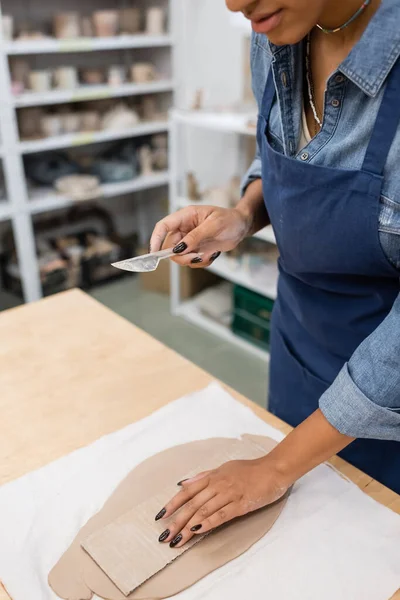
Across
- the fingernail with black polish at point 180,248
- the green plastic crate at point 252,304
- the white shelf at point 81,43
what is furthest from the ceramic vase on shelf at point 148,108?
the fingernail with black polish at point 180,248

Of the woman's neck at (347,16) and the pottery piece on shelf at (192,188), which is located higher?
the woman's neck at (347,16)

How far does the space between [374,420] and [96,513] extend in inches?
16.4

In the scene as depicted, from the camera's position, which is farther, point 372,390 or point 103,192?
point 103,192

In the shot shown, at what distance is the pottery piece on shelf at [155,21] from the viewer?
2652 millimetres

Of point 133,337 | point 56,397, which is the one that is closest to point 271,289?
point 133,337

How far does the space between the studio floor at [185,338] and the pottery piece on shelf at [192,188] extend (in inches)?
24.4

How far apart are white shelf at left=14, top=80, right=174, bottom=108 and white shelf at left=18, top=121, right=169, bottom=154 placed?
16 centimetres

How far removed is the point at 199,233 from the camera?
2.92 feet

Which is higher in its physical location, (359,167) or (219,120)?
(359,167)

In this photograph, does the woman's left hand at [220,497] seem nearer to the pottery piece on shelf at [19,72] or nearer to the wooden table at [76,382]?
the wooden table at [76,382]

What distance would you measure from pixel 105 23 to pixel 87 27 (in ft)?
0.31

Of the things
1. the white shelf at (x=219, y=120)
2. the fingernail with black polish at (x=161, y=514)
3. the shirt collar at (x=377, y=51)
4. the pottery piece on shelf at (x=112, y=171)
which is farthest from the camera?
the pottery piece on shelf at (x=112, y=171)

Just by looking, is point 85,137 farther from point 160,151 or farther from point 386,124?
point 386,124

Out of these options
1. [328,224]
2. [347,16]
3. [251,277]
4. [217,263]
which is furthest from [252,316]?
[347,16]
